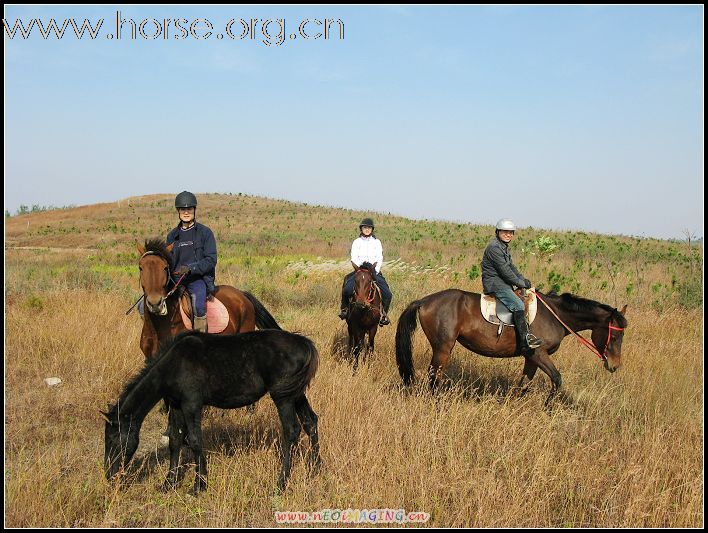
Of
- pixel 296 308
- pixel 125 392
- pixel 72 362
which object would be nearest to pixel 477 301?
pixel 125 392

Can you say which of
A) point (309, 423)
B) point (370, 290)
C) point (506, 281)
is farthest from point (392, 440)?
point (370, 290)

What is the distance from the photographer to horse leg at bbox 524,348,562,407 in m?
7.12

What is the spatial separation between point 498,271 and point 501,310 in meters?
0.61

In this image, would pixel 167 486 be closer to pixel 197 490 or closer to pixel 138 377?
pixel 197 490

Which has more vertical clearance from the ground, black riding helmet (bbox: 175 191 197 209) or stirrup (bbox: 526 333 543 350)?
black riding helmet (bbox: 175 191 197 209)

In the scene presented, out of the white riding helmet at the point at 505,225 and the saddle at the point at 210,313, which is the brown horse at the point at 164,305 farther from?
the white riding helmet at the point at 505,225

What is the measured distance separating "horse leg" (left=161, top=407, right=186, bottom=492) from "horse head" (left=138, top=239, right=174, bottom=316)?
4.75ft

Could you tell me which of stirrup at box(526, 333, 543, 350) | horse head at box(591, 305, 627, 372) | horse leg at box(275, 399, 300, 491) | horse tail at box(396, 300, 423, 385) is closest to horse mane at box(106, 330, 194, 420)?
horse leg at box(275, 399, 300, 491)

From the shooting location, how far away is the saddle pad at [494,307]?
745 cm

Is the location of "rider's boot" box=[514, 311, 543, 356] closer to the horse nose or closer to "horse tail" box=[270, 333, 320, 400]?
"horse tail" box=[270, 333, 320, 400]

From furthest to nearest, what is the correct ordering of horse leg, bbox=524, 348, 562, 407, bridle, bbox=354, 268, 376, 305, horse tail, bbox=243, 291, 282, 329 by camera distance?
bridle, bbox=354, 268, 376, 305 → horse tail, bbox=243, 291, 282, 329 → horse leg, bbox=524, 348, 562, 407

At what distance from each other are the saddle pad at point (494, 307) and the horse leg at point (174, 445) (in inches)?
183

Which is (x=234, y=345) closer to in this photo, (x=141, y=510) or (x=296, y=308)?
(x=141, y=510)

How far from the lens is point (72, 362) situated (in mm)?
8453
